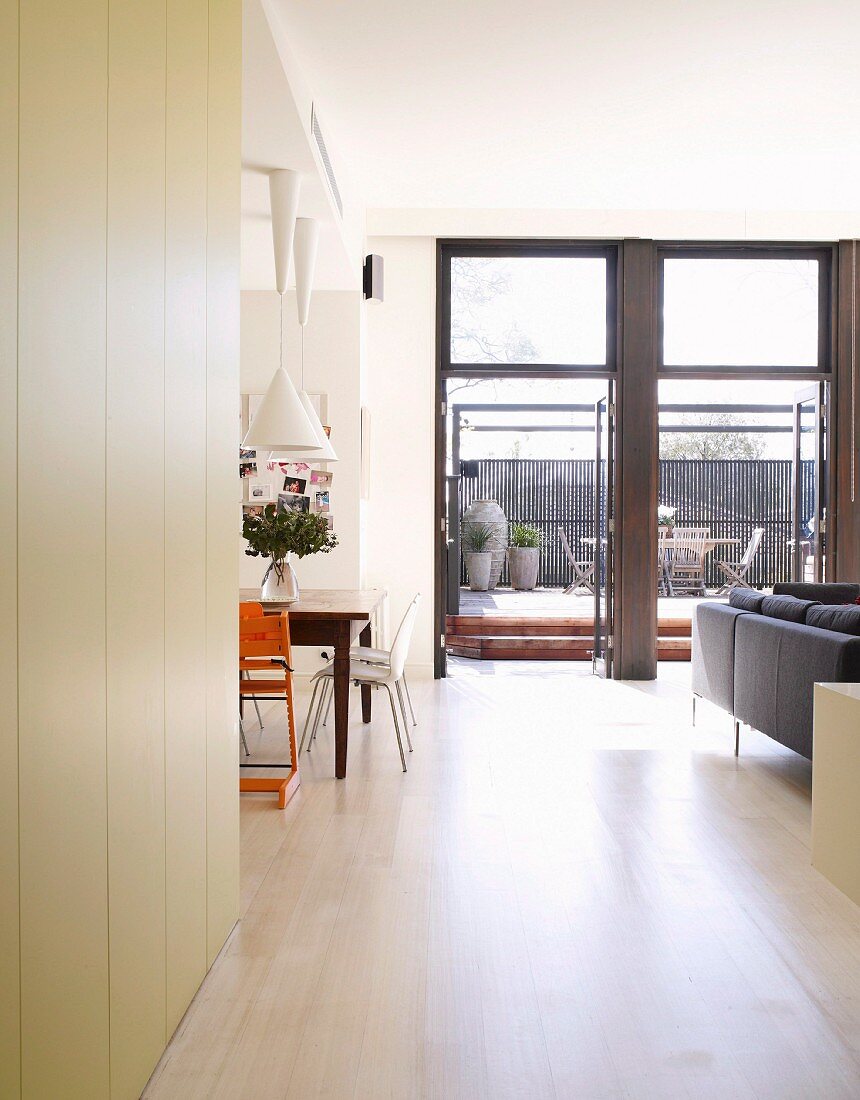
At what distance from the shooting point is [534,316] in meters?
7.45

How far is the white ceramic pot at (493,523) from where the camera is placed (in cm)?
1274

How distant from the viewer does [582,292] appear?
7441mm

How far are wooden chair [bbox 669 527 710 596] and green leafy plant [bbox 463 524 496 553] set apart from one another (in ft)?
8.03

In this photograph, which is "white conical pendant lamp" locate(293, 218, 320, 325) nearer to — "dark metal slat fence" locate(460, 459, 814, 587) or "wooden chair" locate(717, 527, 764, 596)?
"dark metal slat fence" locate(460, 459, 814, 587)

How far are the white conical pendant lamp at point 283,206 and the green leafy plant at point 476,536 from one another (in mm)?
7965

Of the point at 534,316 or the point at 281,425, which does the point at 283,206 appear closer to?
the point at 281,425

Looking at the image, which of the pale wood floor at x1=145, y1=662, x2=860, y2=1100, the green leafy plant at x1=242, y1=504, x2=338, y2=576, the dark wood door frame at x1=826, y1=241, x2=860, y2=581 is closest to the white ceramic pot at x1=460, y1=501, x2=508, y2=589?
the dark wood door frame at x1=826, y1=241, x2=860, y2=581

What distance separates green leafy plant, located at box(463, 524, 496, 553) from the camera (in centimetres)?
1270

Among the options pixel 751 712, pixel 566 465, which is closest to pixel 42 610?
pixel 751 712

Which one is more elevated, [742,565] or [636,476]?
[636,476]

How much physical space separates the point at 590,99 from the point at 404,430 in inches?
115

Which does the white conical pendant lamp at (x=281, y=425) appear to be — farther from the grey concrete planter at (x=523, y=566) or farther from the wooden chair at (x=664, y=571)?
the grey concrete planter at (x=523, y=566)

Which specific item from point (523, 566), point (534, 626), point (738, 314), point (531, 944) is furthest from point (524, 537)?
point (531, 944)

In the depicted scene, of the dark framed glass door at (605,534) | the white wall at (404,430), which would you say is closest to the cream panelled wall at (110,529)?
the white wall at (404,430)
